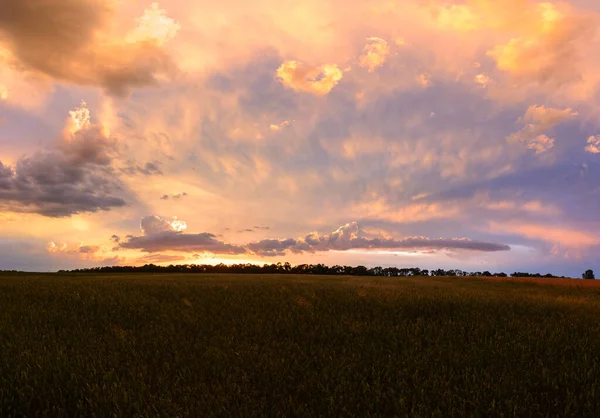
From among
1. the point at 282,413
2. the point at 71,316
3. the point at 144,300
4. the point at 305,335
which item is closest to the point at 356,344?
the point at 305,335

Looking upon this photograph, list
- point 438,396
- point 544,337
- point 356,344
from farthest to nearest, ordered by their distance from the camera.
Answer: point 544,337
point 356,344
point 438,396

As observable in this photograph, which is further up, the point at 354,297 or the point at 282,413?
the point at 354,297

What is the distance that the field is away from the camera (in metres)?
7.55

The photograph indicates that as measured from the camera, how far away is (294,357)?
952cm

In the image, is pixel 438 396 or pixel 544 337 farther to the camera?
pixel 544 337

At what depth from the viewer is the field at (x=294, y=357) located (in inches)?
297

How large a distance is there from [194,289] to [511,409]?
1327 centimetres

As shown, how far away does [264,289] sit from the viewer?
17.5 metres

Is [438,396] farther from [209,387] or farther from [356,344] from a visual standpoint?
[209,387]

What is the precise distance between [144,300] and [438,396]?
11441 mm

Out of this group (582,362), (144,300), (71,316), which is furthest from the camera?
(144,300)

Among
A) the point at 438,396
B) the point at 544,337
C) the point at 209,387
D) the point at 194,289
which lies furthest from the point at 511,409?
the point at 194,289

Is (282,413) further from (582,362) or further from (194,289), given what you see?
(194,289)

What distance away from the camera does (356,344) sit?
10461 mm
